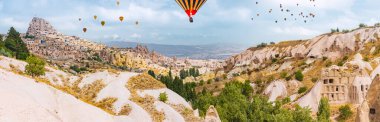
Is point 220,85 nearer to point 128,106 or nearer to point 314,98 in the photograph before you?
point 314,98

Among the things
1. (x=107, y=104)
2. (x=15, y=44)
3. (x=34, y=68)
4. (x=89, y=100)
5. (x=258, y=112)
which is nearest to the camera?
(x=107, y=104)

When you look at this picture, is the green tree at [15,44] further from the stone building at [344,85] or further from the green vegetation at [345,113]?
the green vegetation at [345,113]

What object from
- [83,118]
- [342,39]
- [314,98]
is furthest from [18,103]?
[342,39]

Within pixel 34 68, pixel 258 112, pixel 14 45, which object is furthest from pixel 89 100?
pixel 14 45

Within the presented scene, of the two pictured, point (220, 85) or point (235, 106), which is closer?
point (235, 106)

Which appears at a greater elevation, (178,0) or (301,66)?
(178,0)

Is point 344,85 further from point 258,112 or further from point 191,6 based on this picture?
point 191,6

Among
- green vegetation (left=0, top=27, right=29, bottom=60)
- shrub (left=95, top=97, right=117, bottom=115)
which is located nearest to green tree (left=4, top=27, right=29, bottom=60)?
green vegetation (left=0, top=27, right=29, bottom=60)
